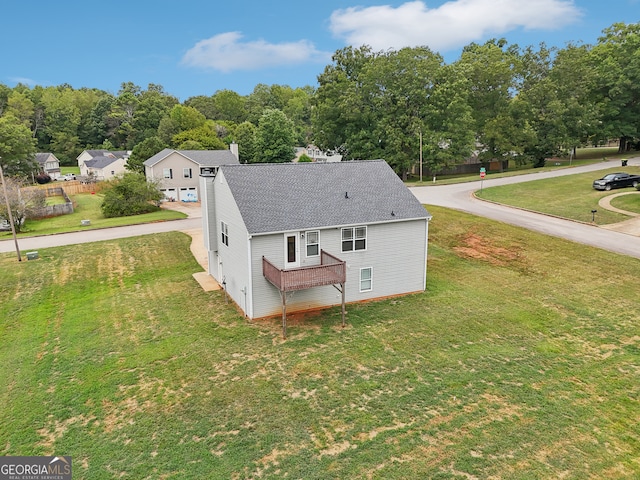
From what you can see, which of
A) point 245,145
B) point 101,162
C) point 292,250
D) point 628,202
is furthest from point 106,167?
point 628,202

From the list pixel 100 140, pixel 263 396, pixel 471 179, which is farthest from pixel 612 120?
pixel 100 140

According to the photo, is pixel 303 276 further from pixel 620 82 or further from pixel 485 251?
pixel 620 82

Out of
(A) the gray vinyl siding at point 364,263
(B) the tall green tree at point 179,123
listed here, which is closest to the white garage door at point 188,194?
(B) the tall green tree at point 179,123

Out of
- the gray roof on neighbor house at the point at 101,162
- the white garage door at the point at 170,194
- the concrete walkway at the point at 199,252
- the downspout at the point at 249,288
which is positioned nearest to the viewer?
the downspout at the point at 249,288

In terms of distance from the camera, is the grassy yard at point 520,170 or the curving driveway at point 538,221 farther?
the grassy yard at point 520,170

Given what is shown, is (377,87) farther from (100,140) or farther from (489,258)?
(100,140)

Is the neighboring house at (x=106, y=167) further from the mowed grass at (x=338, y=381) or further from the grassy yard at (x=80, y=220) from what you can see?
the mowed grass at (x=338, y=381)
